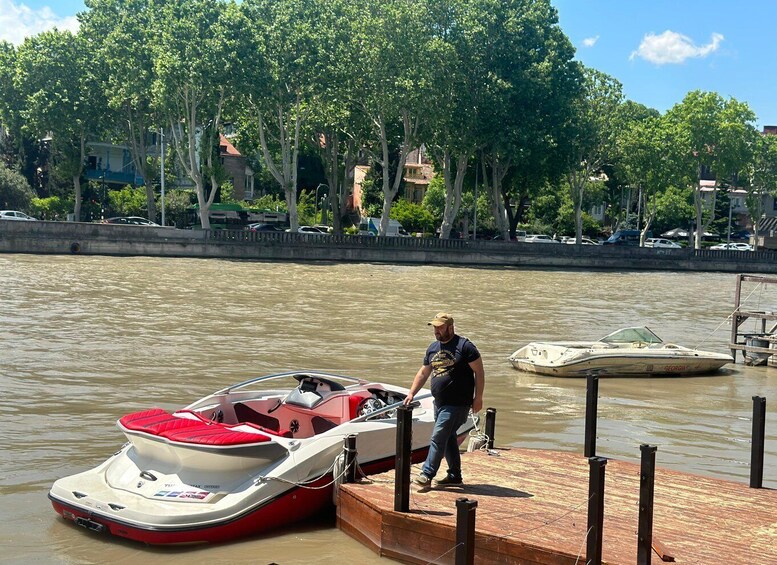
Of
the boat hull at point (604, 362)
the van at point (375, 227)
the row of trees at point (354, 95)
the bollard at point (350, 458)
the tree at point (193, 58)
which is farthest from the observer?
the van at point (375, 227)

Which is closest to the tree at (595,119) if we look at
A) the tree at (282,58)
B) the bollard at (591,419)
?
the tree at (282,58)

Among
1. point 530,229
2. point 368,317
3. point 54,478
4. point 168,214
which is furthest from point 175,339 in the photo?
point 530,229

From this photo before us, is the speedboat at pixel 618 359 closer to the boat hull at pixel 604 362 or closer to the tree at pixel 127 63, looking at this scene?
the boat hull at pixel 604 362

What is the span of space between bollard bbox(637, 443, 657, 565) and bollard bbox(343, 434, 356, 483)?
10.6 ft

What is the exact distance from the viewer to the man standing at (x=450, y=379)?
381 inches

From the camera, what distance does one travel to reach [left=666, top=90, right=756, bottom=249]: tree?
257 feet

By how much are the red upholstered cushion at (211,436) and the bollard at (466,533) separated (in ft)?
10.2

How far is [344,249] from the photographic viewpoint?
2502 inches

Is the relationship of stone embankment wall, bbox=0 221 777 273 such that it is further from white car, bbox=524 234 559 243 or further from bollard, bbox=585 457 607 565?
bollard, bbox=585 457 607 565

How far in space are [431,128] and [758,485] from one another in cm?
5659

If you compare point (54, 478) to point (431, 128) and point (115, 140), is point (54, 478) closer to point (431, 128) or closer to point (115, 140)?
point (431, 128)

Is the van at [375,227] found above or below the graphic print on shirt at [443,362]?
above

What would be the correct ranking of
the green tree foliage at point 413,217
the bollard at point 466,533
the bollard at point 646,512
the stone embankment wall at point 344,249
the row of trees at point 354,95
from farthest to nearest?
1. the green tree foliage at point 413,217
2. the row of trees at point 354,95
3. the stone embankment wall at point 344,249
4. the bollard at point 646,512
5. the bollard at point 466,533

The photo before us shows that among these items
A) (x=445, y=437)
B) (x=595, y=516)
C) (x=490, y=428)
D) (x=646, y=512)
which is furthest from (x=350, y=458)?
(x=646, y=512)
